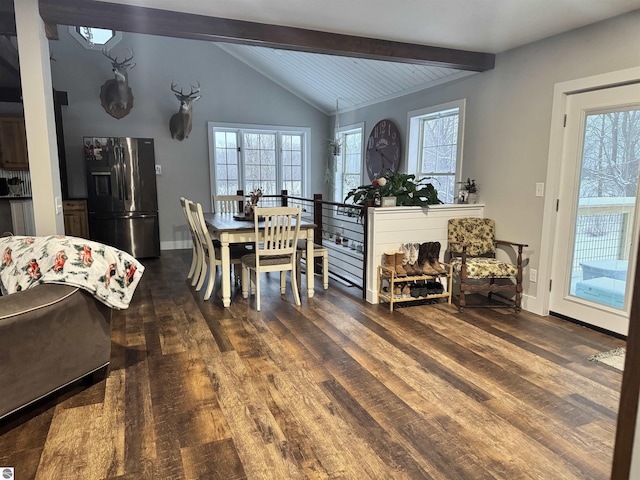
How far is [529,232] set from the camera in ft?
13.1

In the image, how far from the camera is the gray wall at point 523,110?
3.25 meters

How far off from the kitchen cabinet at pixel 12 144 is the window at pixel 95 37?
1440mm

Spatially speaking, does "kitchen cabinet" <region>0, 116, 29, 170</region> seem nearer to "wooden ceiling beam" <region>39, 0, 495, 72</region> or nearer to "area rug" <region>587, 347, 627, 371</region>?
"wooden ceiling beam" <region>39, 0, 495, 72</region>

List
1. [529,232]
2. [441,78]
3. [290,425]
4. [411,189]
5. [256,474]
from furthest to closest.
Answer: [441,78], [411,189], [529,232], [290,425], [256,474]

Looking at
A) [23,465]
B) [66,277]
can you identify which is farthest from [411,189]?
[23,465]

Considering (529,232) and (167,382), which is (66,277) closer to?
(167,382)

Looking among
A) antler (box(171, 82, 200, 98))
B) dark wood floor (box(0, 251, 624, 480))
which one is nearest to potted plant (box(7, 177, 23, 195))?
antler (box(171, 82, 200, 98))

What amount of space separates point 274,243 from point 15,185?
4141mm

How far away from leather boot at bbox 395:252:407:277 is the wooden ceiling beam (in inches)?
73.3

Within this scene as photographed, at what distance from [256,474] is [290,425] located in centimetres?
37

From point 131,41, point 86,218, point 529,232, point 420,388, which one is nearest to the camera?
point 420,388

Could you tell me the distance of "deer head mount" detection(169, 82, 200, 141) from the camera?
629 centimetres

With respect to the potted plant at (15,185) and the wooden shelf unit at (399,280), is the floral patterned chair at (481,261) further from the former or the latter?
the potted plant at (15,185)

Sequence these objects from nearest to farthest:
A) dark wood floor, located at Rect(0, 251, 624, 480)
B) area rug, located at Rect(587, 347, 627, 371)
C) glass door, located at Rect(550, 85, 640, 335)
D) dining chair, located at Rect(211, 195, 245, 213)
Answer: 1. dark wood floor, located at Rect(0, 251, 624, 480)
2. area rug, located at Rect(587, 347, 627, 371)
3. glass door, located at Rect(550, 85, 640, 335)
4. dining chair, located at Rect(211, 195, 245, 213)
